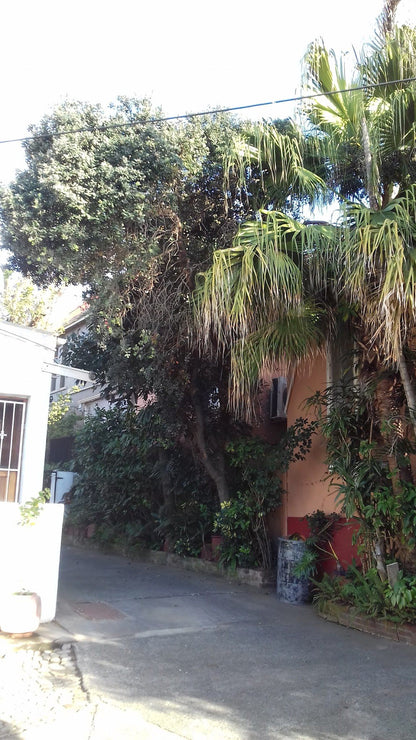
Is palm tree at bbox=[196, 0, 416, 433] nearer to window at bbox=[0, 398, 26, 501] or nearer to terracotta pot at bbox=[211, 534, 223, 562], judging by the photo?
window at bbox=[0, 398, 26, 501]

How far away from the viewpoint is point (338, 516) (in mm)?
8516

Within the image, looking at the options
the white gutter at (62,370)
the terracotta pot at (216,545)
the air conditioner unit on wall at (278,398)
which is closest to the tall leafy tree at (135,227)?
the terracotta pot at (216,545)

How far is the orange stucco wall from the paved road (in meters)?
1.49

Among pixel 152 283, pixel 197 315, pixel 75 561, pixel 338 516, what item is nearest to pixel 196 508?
pixel 75 561

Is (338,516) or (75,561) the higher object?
(338,516)

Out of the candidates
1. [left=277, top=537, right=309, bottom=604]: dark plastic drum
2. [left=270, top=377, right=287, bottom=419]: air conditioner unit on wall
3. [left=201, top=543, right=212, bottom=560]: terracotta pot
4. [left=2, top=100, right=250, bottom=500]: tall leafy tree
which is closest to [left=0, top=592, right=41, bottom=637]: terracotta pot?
[left=277, top=537, right=309, bottom=604]: dark plastic drum

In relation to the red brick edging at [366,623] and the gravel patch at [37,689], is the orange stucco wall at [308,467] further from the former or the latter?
the gravel patch at [37,689]

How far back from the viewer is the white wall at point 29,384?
7.10 metres

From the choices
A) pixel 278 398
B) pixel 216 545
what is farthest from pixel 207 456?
pixel 278 398

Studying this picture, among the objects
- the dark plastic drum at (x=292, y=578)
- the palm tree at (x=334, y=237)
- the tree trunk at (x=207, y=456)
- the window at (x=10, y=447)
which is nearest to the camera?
the palm tree at (x=334, y=237)

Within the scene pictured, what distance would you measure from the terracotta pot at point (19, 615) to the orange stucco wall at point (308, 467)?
14.3ft

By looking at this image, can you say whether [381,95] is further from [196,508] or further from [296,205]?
[196,508]

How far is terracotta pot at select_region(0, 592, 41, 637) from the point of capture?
6086 mm

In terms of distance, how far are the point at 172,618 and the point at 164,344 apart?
369 centimetres
